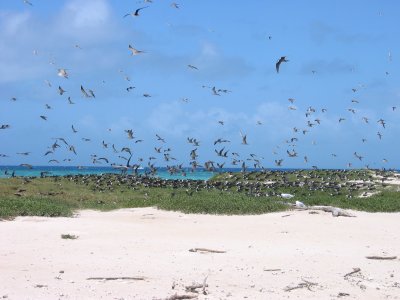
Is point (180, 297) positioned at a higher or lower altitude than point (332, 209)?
lower

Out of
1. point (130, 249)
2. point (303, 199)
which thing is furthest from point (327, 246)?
point (303, 199)

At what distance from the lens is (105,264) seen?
1517cm

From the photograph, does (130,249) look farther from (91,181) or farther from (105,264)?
(91,181)

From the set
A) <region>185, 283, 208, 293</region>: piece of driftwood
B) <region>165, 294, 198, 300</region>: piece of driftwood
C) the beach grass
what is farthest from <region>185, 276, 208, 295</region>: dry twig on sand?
the beach grass

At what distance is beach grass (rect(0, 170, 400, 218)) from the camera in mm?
27614

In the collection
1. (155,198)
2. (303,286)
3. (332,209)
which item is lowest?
(303,286)

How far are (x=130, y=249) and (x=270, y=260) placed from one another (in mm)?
4265

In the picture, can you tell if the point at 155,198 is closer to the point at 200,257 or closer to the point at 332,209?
the point at 332,209

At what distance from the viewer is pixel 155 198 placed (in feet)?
108

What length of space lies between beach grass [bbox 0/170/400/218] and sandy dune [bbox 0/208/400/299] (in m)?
2.01

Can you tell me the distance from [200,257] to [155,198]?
651 inches

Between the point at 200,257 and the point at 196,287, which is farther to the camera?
the point at 200,257

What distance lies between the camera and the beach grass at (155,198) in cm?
2761

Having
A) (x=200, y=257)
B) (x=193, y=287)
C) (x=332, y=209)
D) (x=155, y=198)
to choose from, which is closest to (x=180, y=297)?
(x=193, y=287)
